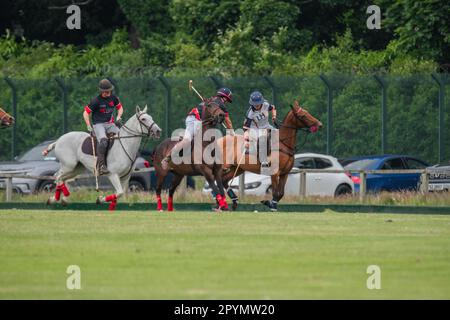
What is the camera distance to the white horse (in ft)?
99.1

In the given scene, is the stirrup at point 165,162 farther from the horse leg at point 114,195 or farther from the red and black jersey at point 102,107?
the red and black jersey at point 102,107

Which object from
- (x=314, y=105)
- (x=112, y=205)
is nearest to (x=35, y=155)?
(x=314, y=105)

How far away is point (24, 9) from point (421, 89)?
23873mm

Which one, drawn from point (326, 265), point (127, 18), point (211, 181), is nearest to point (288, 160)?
point (211, 181)

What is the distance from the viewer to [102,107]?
99.0ft

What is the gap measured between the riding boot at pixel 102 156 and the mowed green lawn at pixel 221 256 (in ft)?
12.2

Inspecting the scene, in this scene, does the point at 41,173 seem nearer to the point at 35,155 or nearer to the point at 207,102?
the point at 35,155

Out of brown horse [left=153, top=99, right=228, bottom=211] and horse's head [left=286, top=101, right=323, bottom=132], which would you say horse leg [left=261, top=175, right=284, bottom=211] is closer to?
brown horse [left=153, top=99, right=228, bottom=211]

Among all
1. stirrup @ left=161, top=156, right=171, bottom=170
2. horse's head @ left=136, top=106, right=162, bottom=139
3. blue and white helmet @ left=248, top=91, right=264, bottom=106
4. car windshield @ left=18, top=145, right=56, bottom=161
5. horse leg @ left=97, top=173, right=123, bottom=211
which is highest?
blue and white helmet @ left=248, top=91, right=264, bottom=106

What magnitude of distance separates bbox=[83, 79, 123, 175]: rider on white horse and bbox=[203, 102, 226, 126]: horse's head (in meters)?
1.90

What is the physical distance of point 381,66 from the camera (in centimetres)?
4934

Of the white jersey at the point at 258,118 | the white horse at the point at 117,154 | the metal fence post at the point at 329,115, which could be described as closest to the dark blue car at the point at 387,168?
the metal fence post at the point at 329,115

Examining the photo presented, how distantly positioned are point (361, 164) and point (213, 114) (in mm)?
10659

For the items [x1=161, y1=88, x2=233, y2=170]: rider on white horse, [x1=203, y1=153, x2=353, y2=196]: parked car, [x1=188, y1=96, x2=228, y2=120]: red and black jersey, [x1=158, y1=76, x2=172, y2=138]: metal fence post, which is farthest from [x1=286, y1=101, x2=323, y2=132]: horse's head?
[x1=158, y1=76, x2=172, y2=138]: metal fence post
